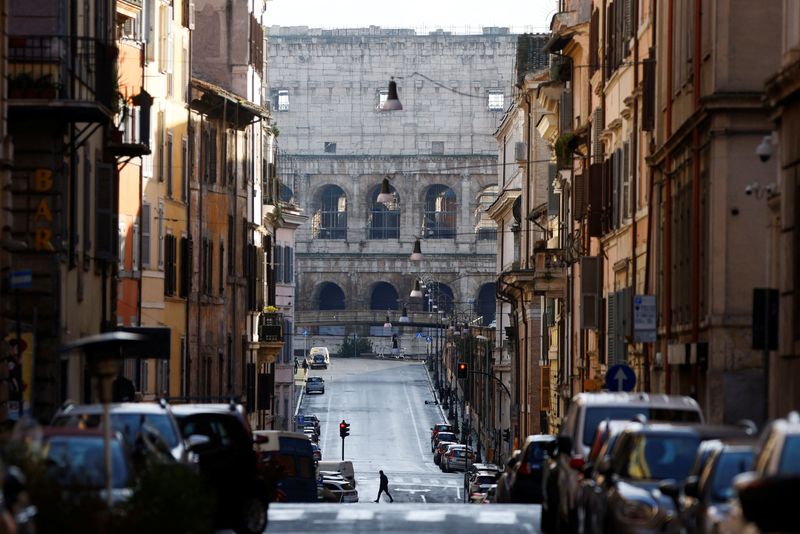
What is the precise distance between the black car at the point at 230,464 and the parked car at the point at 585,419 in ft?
10.5

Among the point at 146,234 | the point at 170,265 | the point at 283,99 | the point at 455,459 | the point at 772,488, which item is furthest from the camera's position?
the point at 283,99

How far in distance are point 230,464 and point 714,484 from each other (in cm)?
946

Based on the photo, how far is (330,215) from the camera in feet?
496

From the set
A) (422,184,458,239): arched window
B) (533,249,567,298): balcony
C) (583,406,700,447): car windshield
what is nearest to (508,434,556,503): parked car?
(583,406,700,447): car windshield

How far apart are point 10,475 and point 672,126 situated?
72.3ft

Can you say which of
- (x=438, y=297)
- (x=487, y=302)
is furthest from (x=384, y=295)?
(x=487, y=302)

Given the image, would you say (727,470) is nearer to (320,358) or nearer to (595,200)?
(595,200)

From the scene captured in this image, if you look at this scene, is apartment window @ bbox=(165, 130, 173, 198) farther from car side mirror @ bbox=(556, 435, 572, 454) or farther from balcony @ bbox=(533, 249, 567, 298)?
car side mirror @ bbox=(556, 435, 572, 454)

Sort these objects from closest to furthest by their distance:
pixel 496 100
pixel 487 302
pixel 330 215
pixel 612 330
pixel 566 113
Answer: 1. pixel 612 330
2. pixel 566 113
3. pixel 487 302
4. pixel 496 100
5. pixel 330 215

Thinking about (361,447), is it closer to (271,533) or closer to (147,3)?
(147,3)

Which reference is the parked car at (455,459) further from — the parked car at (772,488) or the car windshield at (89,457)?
the parked car at (772,488)

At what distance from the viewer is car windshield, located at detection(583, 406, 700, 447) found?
73.6 feet

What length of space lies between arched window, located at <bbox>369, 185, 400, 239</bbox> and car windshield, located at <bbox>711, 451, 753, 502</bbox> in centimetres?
13399

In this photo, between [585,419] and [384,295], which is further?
[384,295]
